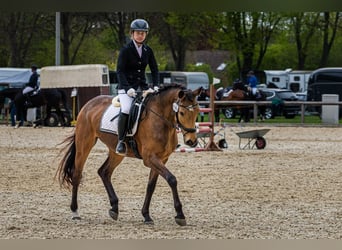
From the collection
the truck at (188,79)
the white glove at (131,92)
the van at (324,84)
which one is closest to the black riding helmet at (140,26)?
the white glove at (131,92)

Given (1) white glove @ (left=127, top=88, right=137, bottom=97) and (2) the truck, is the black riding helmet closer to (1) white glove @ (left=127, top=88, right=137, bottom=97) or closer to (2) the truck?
(1) white glove @ (left=127, top=88, right=137, bottom=97)

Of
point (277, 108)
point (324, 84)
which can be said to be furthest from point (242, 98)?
point (324, 84)

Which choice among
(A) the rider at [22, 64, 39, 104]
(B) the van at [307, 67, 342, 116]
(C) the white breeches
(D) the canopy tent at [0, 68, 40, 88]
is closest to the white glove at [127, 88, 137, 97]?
(C) the white breeches

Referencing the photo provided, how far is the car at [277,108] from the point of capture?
120 ft

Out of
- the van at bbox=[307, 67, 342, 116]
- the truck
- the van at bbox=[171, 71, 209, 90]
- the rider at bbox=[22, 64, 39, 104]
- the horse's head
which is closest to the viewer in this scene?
the horse's head

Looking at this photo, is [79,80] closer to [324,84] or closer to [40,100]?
[40,100]

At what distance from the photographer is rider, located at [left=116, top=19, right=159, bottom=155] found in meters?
8.71

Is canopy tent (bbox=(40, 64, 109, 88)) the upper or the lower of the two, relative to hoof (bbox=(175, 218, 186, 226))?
upper

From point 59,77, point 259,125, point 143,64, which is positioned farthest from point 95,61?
point 143,64

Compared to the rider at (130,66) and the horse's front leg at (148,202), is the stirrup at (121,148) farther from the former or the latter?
the horse's front leg at (148,202)

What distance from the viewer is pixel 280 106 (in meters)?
36.7

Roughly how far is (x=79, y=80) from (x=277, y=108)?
30.0 ft

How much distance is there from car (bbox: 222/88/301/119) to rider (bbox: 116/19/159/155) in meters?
24.5

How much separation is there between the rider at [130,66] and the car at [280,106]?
82.8 ft
